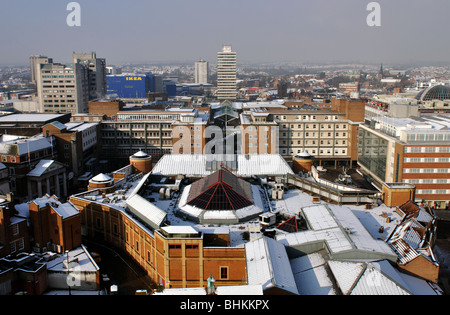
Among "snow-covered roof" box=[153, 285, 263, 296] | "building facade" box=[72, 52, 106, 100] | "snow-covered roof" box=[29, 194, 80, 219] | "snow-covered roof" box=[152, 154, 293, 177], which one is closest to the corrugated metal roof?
"snow-covered roof" box=[153, 285, 263, 296]

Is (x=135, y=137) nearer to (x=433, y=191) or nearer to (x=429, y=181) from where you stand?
(x=429, y=181)

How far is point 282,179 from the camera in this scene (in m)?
41.8

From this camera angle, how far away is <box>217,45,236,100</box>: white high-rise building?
157m

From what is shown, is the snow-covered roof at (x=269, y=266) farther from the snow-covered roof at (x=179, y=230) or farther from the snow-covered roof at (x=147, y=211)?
the snow-covered roof at (x=147, y=211)

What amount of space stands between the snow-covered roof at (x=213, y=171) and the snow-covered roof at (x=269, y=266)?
694 inches

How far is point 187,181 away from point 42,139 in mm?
25072

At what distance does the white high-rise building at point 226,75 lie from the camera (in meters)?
157

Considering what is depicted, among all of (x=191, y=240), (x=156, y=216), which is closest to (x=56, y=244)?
(x=156, y=216)

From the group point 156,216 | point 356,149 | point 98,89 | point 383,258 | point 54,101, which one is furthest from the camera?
point 98,89

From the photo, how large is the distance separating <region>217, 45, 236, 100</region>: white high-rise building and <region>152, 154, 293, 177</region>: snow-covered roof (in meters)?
112

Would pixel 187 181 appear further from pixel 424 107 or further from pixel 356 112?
pixel 424 107

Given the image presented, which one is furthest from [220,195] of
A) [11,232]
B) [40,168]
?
[40,168]

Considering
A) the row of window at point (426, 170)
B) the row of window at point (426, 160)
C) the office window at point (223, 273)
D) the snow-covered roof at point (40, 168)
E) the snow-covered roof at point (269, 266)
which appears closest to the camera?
the snow-covered roof at point (269, 266)

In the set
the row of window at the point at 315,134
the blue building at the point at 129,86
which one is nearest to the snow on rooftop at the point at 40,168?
the row of window at the point at 315,134
